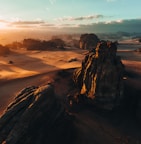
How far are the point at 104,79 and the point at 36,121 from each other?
37.2 feet

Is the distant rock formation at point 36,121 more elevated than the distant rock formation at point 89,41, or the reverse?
the distant rock formation at point 36,121

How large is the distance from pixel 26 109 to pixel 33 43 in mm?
87064

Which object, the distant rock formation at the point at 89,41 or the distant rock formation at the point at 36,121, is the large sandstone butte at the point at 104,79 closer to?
the distant rock formation at the point at 36,121

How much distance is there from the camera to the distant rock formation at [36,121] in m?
20.7

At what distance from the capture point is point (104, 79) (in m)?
29.6

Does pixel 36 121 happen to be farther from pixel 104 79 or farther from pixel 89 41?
pixel 89 41

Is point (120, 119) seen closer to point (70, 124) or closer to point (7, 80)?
point (70, 124)

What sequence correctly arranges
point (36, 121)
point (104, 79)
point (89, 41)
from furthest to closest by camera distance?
point (89, 41) → point (104, 79) → point (36, 121)

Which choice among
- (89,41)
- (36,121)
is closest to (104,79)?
(36,121)

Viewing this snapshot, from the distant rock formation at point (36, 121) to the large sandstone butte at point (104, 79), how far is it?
608 centimetres

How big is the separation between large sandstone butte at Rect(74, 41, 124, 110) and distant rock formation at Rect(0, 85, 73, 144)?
239 inches

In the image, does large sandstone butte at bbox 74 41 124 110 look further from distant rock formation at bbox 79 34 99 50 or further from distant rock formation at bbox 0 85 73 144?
distant rock formation at bbox 79 34 99 50

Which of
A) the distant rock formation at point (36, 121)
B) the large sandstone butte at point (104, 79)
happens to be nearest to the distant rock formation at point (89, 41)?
the large sandstone butte at point (104, 79)

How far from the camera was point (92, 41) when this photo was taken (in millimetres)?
103500
